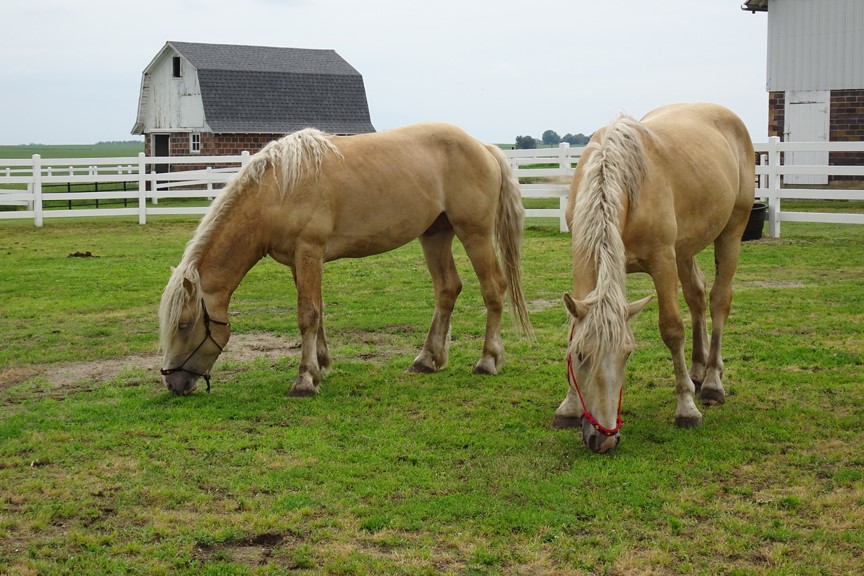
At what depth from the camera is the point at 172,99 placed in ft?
118

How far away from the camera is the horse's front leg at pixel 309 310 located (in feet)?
21.2

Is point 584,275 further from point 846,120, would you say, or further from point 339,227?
point 846,120

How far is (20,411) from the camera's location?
19.9 ft

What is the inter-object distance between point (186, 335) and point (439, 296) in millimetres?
2022

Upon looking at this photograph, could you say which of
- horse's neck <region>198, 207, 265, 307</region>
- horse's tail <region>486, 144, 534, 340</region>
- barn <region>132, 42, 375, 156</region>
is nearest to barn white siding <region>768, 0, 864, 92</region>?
barn <region>132, 42, 375, 156</region>

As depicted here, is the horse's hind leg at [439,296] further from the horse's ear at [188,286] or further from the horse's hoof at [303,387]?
the horse's ear at [188,286]

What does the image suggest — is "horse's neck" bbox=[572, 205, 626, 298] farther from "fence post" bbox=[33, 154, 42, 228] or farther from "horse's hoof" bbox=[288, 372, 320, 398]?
"fence post" bbox=[33, 154, 42, 228]

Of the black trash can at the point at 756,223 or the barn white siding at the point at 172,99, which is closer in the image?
the black trash can at the point at 756,223

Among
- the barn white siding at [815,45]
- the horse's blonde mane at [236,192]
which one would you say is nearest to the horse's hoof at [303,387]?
the horse's blonde mane at [236,192]

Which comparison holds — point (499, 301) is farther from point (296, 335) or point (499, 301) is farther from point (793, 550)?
point (793, 550)

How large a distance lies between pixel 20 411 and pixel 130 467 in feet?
5.19

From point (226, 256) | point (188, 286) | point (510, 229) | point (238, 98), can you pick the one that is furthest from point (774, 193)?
point (238, 98)

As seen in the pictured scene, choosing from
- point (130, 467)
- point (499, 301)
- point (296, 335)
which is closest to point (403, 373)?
point (499, 301)

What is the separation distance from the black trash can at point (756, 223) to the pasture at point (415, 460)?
547cm
